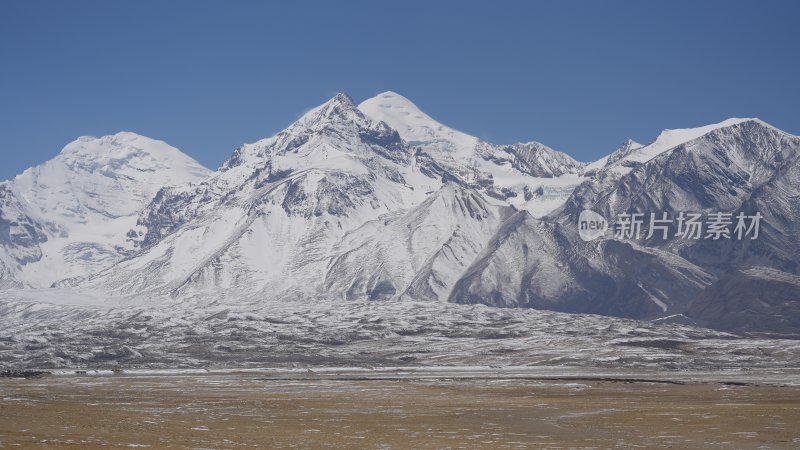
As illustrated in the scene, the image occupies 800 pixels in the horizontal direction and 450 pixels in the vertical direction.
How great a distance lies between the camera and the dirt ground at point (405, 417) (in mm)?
79938

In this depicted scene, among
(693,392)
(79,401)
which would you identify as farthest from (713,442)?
(79,401)

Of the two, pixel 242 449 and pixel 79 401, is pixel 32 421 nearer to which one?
pixel 242 449

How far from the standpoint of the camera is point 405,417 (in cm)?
10719

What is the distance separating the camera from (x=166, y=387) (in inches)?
7141

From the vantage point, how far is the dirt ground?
7994cm

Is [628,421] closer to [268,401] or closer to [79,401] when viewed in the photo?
[268,401]

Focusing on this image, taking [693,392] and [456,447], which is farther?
[693,392]

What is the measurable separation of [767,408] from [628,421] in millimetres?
24978

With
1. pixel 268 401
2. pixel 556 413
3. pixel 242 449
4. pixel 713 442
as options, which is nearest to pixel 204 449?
pixel 242 449

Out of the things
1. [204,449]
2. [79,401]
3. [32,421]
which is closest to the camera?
[204,449]

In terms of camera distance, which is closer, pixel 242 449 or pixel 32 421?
pixel 242 449

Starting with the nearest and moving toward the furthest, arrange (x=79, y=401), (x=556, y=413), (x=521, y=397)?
(x=556, y=413) → (x=79, y=401) → (x=521, y=397)

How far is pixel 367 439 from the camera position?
82.1m

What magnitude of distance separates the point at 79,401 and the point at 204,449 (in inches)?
2825
